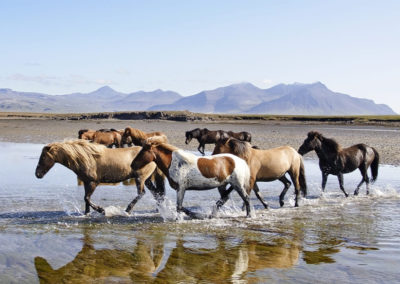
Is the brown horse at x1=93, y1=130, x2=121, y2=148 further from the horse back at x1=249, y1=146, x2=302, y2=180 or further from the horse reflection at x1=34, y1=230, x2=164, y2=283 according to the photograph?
the horse reflection at x1=34, y1=230, x2=164, y2=283

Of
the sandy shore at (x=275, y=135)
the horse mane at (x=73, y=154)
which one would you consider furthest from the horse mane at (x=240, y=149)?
the sandy shore at (x=275, y=135)

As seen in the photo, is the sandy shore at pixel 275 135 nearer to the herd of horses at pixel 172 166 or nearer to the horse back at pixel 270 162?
the herd of horses at pixel 172 166

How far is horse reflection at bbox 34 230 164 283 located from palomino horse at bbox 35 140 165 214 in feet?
7.85

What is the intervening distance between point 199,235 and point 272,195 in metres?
5.10

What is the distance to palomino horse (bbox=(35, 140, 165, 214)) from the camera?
877cm

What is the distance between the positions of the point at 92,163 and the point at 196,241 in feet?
10.1

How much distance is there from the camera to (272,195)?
12.0 m

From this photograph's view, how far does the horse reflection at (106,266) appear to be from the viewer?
5.23m

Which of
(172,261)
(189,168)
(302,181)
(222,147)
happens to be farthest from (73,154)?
(302,181)

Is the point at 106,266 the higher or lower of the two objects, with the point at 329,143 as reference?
lower

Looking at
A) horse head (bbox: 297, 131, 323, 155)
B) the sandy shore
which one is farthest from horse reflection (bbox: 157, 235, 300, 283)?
the sandy shore

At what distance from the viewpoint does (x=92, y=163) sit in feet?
29.1

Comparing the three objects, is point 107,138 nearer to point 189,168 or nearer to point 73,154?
point 73,154

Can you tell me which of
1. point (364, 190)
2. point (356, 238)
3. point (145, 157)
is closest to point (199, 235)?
point (145, 157)
